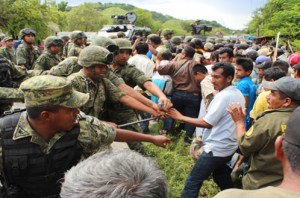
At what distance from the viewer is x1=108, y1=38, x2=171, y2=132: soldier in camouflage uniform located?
4430 millimetres

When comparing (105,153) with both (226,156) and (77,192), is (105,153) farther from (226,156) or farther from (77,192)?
(226,156)

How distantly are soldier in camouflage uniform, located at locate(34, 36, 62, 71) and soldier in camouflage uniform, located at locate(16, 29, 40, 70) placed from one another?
1033 mm

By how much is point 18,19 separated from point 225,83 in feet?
52.2

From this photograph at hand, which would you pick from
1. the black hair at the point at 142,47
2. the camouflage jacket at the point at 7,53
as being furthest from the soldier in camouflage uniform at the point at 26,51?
the black hair at the point at 142,47

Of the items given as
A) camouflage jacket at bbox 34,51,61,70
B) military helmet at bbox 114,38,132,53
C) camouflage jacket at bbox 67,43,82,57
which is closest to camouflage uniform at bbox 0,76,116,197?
military helmet at bbox 114,38,132,53

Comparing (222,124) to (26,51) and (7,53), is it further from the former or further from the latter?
(7,53)

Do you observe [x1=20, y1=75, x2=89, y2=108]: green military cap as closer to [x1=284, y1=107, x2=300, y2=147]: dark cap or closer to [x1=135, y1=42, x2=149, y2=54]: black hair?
[x1=284, y1=107, x2=300, y2=147]: dark cap

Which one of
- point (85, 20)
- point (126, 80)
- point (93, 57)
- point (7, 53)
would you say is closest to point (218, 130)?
point (93, 57)

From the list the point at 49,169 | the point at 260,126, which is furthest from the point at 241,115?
the point at 49,169

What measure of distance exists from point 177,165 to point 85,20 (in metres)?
57.6

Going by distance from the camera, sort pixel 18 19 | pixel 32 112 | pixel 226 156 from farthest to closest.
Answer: pixel 18 19 → pixel 226 156 → pixel 32 112

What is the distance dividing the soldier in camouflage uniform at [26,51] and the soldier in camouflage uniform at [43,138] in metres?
5.76

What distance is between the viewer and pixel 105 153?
1510 millimetres

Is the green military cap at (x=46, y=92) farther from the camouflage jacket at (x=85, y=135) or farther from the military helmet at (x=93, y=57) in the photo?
the military helmet at (x=93, y=57)
